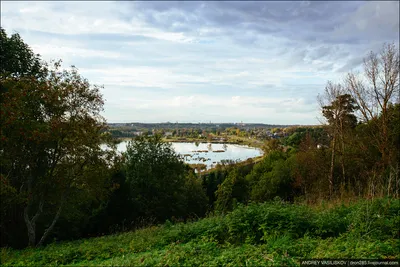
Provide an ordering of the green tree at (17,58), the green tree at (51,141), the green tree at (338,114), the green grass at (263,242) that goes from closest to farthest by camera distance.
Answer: the green grass at (263,242), the green tree at (51,141), the green tree at (17,58), the green tree at (338,114)

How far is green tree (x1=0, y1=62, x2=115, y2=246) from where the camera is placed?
875 cm

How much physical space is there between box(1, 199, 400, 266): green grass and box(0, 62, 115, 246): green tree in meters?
3.40

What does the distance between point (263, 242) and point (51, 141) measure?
303 inches

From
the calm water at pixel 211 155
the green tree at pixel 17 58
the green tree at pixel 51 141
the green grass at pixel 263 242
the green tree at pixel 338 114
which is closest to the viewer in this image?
the green grass at pixel 263 242

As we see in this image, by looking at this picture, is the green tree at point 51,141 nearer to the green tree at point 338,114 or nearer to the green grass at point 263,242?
the green grass at point 263,242

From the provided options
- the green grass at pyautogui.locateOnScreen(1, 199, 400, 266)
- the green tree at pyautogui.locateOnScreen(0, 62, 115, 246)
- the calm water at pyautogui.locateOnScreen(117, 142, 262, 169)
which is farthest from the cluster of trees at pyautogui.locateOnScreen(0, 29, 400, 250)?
the calm water at pyautogui.locateOnScreen(117, 142, 262, 169)

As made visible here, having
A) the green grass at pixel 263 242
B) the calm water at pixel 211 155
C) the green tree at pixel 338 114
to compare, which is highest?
the green tree at pixel 338 114

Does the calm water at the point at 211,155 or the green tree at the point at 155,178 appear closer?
the green tree at the point at 155,178

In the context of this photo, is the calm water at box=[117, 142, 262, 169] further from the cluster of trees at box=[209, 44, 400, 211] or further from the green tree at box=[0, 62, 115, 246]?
the green tree at box=[0, 62, 115, 246]

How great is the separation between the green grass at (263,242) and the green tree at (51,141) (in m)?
3.40

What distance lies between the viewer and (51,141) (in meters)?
9.65

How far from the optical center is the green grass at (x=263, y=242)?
405 centimetres

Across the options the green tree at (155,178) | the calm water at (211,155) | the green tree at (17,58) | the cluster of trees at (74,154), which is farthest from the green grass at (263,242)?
the calm water at (211,155)

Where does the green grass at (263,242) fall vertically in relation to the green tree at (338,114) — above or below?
below
